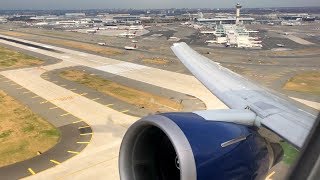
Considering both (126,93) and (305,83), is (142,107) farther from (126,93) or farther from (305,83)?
(305,83)

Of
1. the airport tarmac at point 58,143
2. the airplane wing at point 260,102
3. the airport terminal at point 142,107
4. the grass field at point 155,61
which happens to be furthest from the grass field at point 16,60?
the airplane wing at point 260,102

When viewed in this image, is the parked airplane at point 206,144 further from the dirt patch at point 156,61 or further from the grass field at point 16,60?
the grass field at point 16,60

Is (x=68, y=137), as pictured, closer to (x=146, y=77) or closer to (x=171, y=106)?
(x=171, y=106)

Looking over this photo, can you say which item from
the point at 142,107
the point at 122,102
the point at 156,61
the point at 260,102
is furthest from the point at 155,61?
the point at 260,102

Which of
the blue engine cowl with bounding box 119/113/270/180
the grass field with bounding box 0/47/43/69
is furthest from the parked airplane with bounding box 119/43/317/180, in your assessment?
the grass field with bounding box 0/47/43/69

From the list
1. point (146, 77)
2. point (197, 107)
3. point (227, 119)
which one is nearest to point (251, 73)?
point (146, 77)
